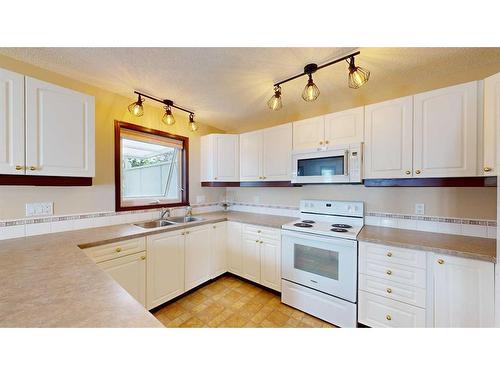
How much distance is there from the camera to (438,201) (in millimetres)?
1781

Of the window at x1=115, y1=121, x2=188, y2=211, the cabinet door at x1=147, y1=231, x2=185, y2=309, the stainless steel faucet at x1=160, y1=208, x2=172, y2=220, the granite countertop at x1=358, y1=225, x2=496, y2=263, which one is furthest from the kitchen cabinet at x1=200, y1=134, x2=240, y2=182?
the granite countertop at x1=358, y1=225, x2=496, y2=263

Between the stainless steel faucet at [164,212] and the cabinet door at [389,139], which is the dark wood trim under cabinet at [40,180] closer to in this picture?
the stainless steel faucet at [164,212]

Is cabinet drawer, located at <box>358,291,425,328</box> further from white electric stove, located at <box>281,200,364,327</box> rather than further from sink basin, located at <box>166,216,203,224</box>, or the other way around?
sink basin, located at <box>166,216,203,224</box>

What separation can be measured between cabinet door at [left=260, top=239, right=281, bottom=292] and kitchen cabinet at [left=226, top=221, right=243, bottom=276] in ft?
1.12

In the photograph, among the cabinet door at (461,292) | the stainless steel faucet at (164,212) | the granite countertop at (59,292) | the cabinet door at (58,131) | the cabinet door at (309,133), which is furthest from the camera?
the stainless steel faucet at (164,212)

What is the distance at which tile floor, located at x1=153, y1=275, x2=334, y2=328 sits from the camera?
1809 mm

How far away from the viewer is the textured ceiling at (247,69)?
1381mm

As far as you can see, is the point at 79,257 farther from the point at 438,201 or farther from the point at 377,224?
the point at 438,201

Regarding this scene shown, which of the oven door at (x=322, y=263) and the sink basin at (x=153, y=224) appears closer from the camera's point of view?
the oven door at (x=322, y=263)

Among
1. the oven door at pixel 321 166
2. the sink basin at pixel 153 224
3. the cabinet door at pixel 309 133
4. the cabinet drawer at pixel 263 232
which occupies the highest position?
the cabinet door at pixel 309 133

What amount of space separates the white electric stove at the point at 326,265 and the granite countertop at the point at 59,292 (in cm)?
158

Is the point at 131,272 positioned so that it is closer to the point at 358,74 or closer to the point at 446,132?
the point at 358,74

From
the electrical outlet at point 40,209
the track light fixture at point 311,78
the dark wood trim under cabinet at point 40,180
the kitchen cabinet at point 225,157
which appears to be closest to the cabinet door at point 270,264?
the kitchen cabinet at point 225,157
